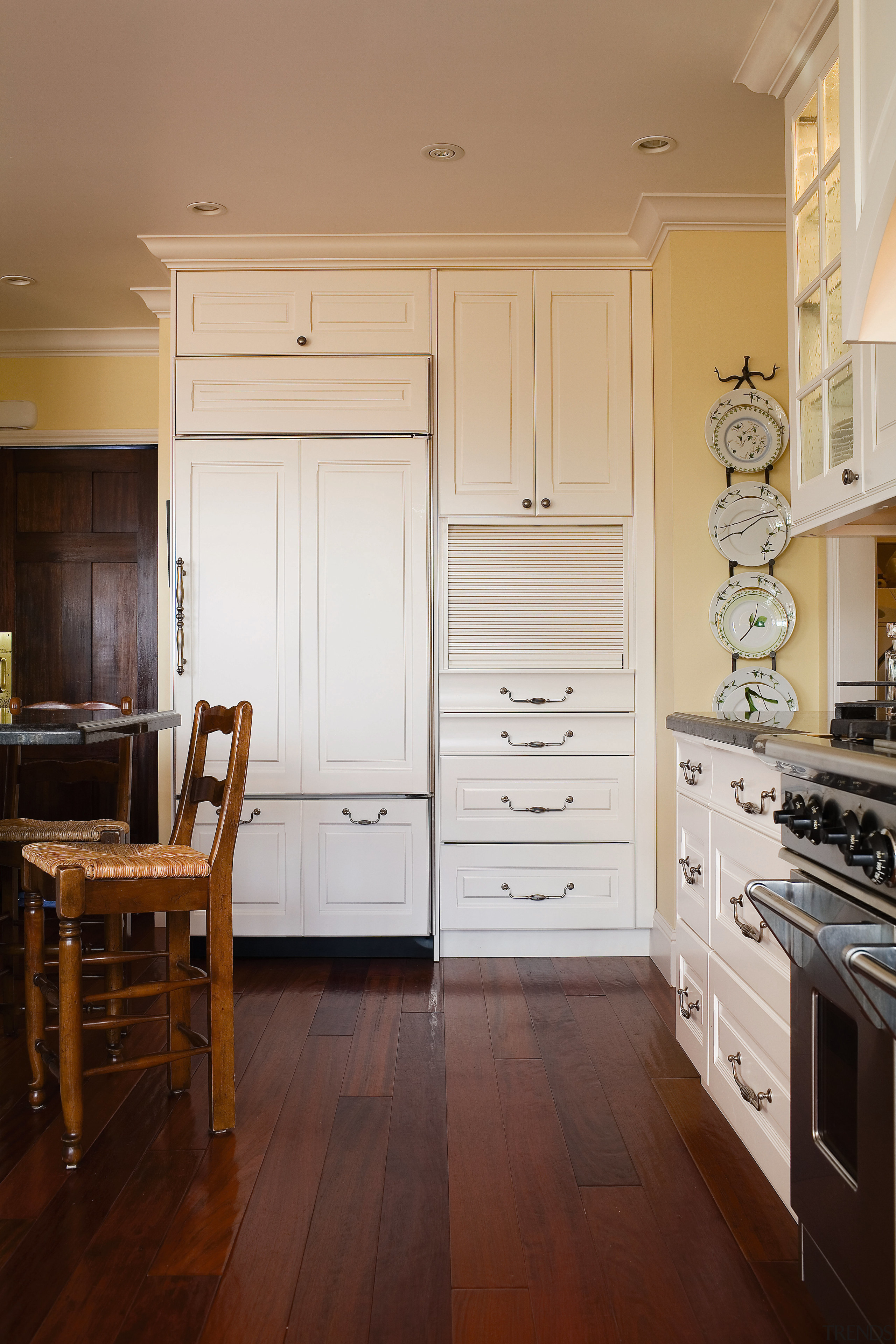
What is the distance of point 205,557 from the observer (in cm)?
357

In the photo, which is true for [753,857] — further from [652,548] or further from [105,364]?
[105,364]

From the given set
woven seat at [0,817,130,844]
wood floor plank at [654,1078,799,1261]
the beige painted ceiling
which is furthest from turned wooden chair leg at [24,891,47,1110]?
the beige painted ceiling

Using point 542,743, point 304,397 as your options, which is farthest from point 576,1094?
point 304,397

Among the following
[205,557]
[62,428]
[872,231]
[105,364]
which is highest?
[105,364]

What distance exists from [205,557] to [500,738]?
1243 mm

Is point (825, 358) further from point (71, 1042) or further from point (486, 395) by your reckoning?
point (71, 1042)

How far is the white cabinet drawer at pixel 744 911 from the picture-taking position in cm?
175

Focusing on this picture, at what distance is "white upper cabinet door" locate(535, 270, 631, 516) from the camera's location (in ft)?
11.7

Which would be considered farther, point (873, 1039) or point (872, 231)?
point (872, 231)

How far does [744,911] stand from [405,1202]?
2.80ft

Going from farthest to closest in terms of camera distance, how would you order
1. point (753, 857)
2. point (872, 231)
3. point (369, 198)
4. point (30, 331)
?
point (30, 331)
point (369, 198)
point (753, 857)
point (872, 231)

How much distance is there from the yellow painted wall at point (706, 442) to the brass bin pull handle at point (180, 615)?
1.71 metres

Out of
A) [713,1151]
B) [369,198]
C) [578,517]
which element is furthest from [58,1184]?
[369,198]

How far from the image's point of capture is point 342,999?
3.13 m
